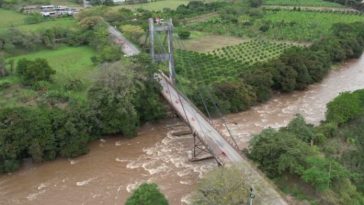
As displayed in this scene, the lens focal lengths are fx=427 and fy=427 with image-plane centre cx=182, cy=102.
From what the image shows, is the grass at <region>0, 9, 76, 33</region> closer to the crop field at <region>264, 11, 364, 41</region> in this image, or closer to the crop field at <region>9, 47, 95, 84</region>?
the crop field at <region>9, 47, 95, 84</region>

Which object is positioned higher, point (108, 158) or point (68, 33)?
point (68, 33)

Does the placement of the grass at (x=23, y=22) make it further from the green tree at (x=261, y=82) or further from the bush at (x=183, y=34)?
the green tree at (x=261, y=82)

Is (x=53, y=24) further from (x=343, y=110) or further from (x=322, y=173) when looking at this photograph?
(x=322, y=173)

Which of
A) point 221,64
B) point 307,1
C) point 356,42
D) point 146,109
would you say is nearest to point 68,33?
point 221,64

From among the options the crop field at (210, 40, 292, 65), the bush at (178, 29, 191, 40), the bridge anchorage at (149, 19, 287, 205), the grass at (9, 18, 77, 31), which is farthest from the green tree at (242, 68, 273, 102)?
the grass at (9, 18, 77, 31)

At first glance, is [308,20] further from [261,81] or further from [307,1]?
[261,81]

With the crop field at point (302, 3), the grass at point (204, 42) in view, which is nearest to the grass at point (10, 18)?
the grass at point (204, 42)
